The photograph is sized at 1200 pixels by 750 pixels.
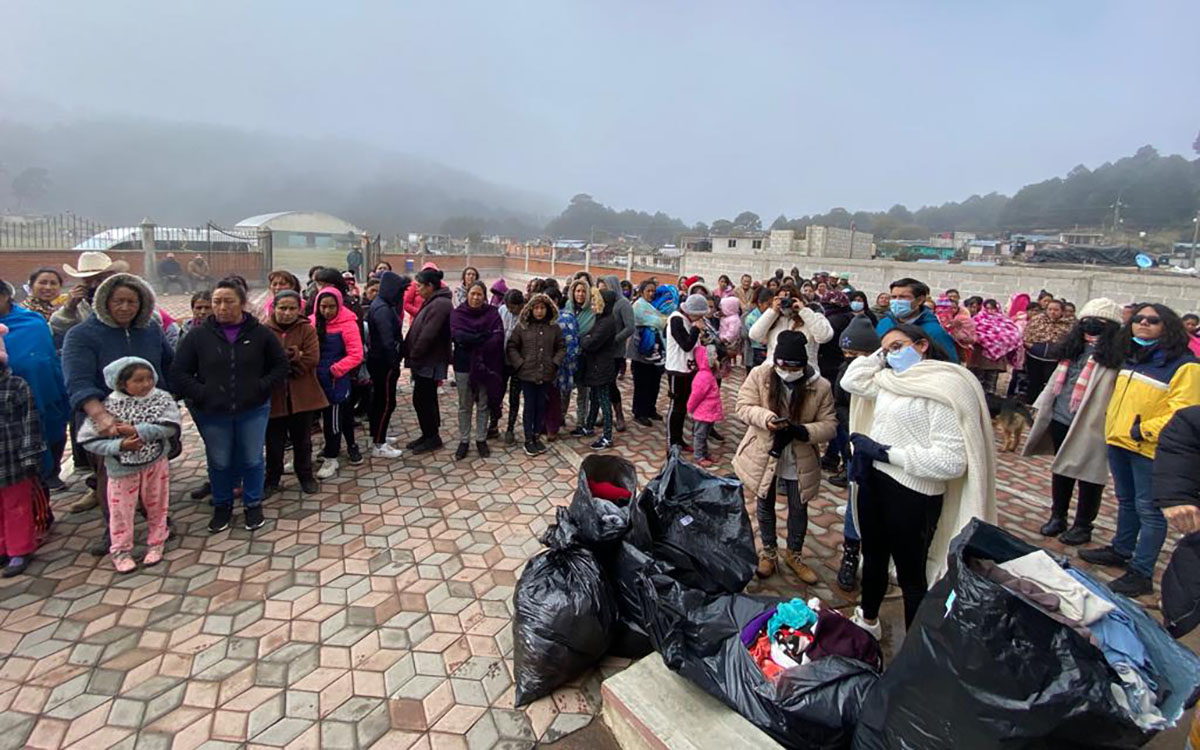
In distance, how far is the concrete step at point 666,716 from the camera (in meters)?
2.14

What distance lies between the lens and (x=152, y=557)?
3566mm

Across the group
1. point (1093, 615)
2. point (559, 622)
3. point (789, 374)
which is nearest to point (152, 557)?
point (559, 622)

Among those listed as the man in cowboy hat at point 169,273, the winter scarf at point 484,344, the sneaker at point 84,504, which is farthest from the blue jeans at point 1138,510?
the man in cowboy hat at point 169,273

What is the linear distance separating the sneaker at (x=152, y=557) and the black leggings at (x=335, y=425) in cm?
162

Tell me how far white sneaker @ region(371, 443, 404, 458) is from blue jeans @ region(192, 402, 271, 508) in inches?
55.2

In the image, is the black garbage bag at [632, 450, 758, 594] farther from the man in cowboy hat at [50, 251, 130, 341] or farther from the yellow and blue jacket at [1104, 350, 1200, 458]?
the man in cowboy hat at [50, 251, 130, 341]

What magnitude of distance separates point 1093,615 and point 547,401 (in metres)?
4.71

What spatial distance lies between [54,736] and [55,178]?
195m

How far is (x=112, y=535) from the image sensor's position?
351 cm

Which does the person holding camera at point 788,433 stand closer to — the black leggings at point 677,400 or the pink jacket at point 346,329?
the black leggings at point 677,400

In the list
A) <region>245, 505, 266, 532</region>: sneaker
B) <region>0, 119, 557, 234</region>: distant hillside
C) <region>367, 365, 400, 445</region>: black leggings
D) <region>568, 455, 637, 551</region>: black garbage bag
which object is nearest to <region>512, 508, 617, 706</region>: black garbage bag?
<region>568, 455, 637, 551</region>: black garbage bag

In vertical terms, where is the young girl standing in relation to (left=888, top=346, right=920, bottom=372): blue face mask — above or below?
below

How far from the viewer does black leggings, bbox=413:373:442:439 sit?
5.47 meters

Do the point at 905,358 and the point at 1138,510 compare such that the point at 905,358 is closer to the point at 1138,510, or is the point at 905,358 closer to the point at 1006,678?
the point at 1006,678
